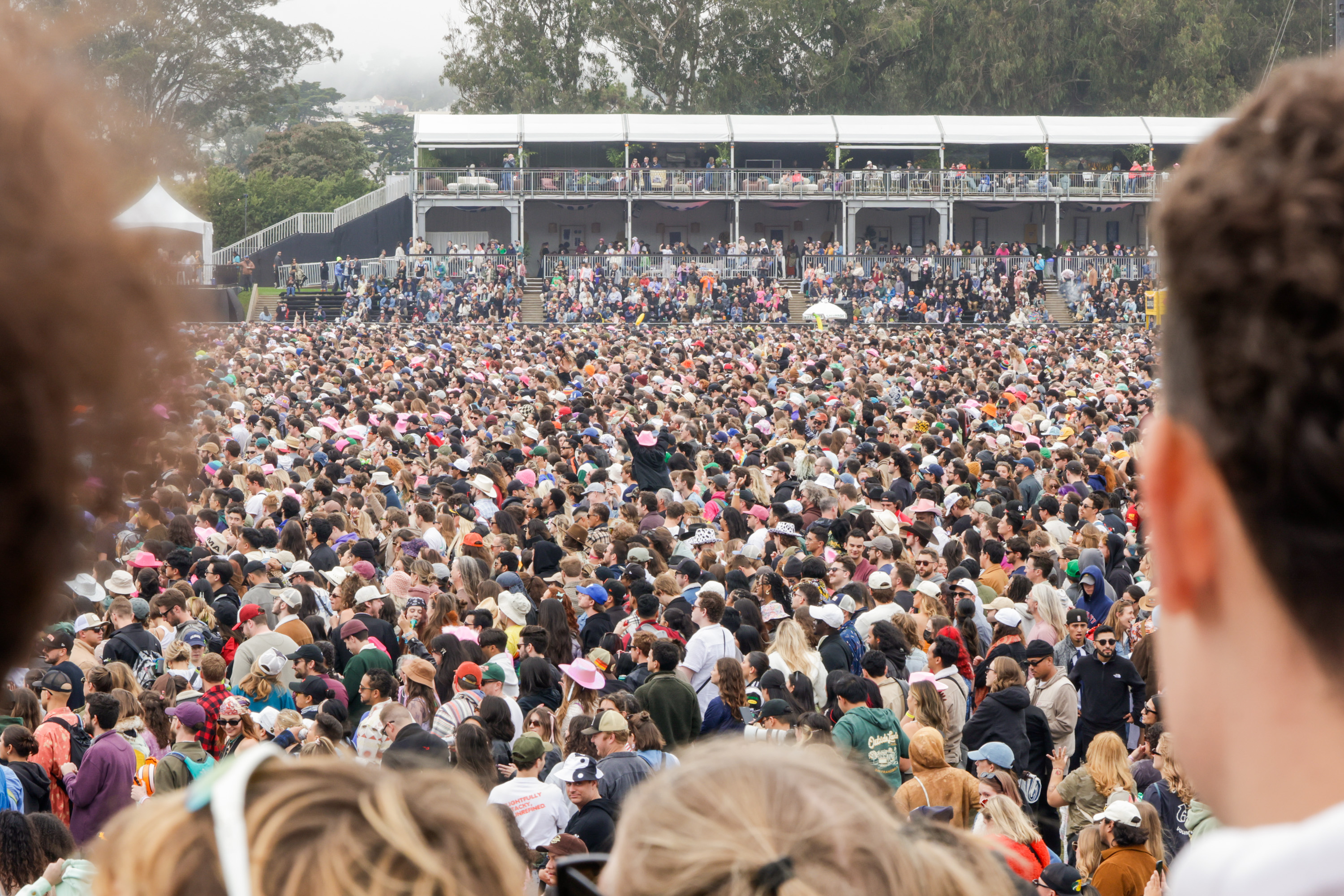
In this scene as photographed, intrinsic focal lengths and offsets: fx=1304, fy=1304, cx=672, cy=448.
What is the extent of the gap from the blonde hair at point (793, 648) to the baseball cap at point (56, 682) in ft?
13.2

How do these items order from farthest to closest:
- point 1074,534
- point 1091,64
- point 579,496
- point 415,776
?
point 1091,64 < point 579,496 < point 1074,534 < point 415,776

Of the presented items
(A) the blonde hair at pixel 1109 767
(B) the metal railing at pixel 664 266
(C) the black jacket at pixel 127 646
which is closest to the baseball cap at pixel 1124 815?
(A) the blonde hair at pixel 1109 767

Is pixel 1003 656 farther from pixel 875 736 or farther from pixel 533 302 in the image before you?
pixel 533 302

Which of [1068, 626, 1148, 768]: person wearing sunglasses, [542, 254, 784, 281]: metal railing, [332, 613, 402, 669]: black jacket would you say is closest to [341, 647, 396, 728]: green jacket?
[332, 613, 402, 669]: black jacket

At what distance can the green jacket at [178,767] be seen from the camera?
615 centimetres

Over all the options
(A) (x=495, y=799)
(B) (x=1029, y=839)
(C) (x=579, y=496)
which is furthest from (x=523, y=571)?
(B) (x=1029, y=839)

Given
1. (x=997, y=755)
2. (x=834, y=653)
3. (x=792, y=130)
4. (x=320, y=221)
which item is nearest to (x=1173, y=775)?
(x=997, y=755)

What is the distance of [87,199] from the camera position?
88 centimetres

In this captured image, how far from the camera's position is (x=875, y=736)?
259 inches

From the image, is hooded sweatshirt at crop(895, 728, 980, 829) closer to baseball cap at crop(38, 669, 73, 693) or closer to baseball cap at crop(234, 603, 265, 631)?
baseball cap at crop(234, 603, 265, 631)

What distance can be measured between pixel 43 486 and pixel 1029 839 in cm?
547

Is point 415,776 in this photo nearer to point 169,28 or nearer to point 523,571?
point 169,28

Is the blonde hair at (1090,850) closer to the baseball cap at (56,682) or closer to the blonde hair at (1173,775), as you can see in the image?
the blonde hair at (1173,775)

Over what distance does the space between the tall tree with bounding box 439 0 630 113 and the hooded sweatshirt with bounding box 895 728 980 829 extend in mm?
65148
